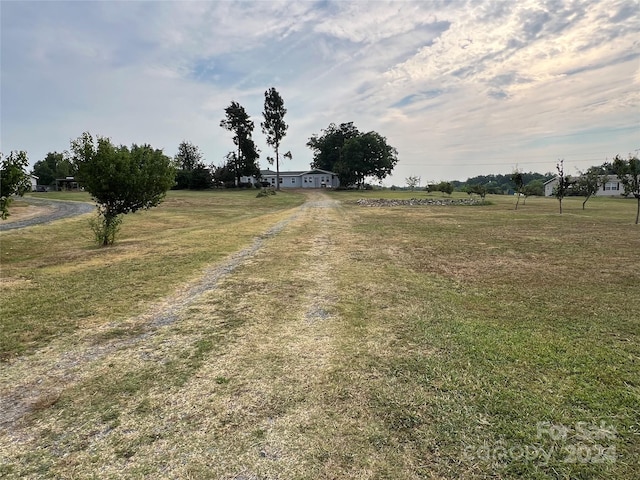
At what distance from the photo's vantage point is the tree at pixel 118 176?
12477 mm

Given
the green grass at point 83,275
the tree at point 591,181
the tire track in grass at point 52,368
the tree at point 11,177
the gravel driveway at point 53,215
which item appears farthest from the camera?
the tree at point 591,181

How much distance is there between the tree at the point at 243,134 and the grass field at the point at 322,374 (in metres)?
54.8

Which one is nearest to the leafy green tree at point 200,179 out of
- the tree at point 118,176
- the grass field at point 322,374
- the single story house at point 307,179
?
the single story house at point 307,179

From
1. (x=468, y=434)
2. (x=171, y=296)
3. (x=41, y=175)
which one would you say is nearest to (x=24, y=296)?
(x=171, y=296)

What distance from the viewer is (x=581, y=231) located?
53.2 feet

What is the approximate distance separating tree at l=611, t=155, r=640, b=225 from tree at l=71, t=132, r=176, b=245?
22.6m

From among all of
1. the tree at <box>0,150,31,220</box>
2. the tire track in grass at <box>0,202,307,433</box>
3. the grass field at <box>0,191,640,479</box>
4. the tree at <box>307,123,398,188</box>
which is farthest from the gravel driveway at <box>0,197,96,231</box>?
the tree at <box>307,123,398,188</box>

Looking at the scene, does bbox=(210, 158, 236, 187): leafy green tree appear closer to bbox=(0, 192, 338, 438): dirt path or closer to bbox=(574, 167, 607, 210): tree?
bbox=(574, 167, 607, 210): tree

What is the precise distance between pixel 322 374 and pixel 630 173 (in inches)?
905

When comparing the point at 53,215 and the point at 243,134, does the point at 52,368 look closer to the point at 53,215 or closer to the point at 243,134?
the point at 53,215

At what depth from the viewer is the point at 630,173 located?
62.9 feet

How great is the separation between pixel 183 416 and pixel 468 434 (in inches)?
95.6

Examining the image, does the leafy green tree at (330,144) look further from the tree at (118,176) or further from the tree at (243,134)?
the tree at (118,176)

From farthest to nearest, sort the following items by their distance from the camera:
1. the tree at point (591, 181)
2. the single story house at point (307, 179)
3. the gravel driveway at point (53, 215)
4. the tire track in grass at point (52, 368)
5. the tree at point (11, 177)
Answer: the single story house at point (307, 179)
the tree at point (591, 181)
the gravel driveway at point (53, 215)
the tree at point (11, 177)
the tire track in grass at point (52, 368)
